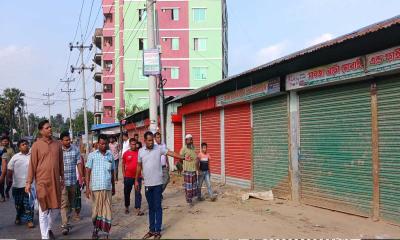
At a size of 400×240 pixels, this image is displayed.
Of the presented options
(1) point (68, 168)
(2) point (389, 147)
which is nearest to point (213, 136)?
(1) point (68, 168)

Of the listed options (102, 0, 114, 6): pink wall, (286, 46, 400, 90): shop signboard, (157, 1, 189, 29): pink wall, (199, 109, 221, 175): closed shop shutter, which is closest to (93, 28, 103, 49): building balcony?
(102, 0, 114, 6): pink wall

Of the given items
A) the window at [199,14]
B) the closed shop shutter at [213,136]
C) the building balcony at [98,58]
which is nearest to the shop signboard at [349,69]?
the closed shop shutter at [213,136]

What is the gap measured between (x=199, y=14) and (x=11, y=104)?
43745 millimetres

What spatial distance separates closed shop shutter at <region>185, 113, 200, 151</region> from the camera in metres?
19.8

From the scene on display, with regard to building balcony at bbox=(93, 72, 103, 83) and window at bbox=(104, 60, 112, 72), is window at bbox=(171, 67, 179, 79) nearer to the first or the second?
window at bbox=(104, 60, 112, 72)

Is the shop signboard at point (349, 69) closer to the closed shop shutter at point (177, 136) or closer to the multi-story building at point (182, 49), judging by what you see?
the closed shop shutter at point (177, 136)

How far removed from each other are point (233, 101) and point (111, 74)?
52.8 m

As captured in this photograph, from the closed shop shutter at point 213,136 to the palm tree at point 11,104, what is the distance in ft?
215

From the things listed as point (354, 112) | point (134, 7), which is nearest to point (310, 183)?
point (354, 112)

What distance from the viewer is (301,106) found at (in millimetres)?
11477

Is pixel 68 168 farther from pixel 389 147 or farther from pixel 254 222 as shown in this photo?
pixel 389 147

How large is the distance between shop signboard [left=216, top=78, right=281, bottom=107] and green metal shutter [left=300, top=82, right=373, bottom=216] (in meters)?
1.07

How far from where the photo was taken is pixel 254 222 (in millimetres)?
9164

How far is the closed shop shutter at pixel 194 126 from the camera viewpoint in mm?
19847
